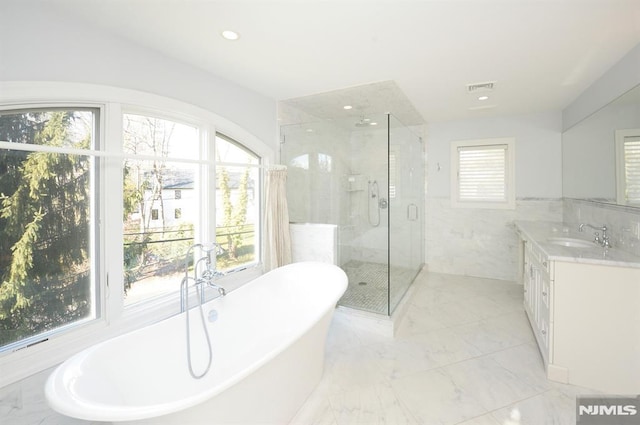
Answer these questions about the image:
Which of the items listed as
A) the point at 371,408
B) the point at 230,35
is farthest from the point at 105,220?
the point at 371,408

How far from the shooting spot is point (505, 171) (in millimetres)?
4176

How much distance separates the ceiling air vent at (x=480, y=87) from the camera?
2.84 m

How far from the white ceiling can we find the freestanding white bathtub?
1.82 metres

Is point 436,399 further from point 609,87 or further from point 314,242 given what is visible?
point 609,87

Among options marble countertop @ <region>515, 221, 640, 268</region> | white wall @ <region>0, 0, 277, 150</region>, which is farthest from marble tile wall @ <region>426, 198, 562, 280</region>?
white wall @ <region>0, 0, 277, 150</region>

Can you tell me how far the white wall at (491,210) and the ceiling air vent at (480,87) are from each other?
143cm

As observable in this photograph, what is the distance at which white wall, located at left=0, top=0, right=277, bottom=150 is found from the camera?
150cm

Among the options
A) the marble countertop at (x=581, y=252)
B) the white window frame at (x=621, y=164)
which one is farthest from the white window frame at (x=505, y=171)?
the white window frame at (x=621, y=164)

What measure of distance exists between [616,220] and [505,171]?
185 cm

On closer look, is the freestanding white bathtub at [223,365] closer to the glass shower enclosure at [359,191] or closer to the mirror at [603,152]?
the glass shower enclosure at [359,191]

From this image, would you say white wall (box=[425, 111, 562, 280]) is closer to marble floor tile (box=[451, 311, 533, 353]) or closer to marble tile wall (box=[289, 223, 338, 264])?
marble floor tile (box=[451, 311, 533, 353])

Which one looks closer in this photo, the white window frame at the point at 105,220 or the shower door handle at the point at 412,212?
the white window frame at the point at 105,220

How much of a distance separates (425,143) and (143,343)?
4508mm

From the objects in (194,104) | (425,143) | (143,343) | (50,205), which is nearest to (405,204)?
(425,143)
